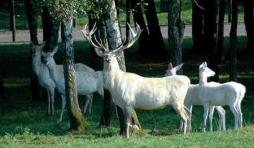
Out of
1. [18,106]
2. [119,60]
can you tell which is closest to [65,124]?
[119,60]

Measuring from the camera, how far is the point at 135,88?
49.1 feet

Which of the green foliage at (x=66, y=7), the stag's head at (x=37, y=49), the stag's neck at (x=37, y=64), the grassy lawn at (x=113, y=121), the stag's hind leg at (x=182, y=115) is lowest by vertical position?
the grassy lawn at (x=113, y=121)

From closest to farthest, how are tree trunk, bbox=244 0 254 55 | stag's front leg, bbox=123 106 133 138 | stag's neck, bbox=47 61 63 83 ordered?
stag's front leg, bbox=123 106 133 138 → stag's neck, bbox=47 61 63 83 → tree trunk, bbox=244 0 254 55

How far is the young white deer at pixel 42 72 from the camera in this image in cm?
2141

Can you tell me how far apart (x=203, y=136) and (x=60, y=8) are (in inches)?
148

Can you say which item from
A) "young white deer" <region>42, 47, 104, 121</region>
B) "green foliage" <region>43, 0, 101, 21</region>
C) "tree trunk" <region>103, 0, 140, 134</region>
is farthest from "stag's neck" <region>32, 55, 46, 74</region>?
"green foliage" <region>43, 0, 101, 21</region>

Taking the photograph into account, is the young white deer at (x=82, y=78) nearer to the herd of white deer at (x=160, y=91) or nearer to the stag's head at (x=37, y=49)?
the stag's head at (x=37, y=49)

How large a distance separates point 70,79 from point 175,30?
3.80 m

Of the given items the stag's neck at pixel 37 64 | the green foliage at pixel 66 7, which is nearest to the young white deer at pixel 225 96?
the green foliage at pixel 66 7

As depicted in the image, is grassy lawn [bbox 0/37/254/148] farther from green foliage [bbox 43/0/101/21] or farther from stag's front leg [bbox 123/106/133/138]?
green foliage [bbox 43/0/101/21]

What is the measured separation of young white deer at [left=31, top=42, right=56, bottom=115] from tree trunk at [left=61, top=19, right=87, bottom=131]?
A: 5091 millimetres

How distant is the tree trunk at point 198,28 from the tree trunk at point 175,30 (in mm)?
14344

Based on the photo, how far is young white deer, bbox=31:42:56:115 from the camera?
21406mm

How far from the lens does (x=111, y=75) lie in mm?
14859
